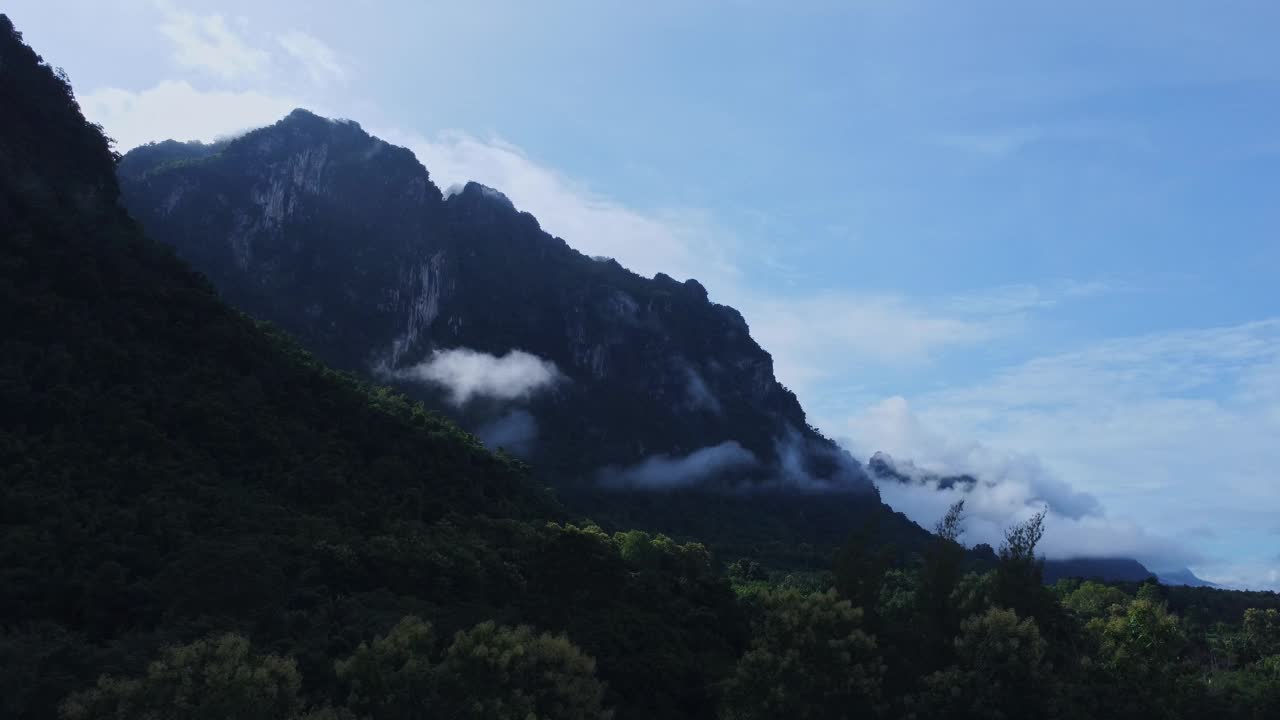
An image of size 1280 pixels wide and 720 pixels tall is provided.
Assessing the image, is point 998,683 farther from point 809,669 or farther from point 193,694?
point 193,694

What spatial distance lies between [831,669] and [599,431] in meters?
146

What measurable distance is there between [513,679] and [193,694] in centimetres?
1026

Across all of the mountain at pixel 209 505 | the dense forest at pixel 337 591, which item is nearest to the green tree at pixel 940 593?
the dense forest at pixel 337 591

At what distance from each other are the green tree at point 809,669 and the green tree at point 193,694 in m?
19.2

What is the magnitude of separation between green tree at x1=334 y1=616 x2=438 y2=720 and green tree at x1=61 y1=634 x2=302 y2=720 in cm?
323

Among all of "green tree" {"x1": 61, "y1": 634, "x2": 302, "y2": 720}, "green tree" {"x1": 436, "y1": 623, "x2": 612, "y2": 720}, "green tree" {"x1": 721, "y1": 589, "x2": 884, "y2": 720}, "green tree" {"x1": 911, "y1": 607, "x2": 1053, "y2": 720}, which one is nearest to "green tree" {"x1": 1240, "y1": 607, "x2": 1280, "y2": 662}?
"green tree" {"x1": 911, "y1": 607, "x2": 1053, "y2": 720}

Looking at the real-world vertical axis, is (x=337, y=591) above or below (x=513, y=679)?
above

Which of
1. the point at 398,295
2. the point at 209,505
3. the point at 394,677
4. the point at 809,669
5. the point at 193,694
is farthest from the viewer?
the point at 398,295

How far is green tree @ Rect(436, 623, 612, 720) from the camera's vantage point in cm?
3225

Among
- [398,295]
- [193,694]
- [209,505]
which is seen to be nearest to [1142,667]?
[193,694]

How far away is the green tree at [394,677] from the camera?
3159 centimetres

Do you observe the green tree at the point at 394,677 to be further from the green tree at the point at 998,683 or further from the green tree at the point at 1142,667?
the green tree at the point at 1142,667

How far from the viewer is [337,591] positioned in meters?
47.7

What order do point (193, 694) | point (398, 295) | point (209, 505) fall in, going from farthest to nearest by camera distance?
point (398, 295)
point (209, 505)
point (193, 694)
